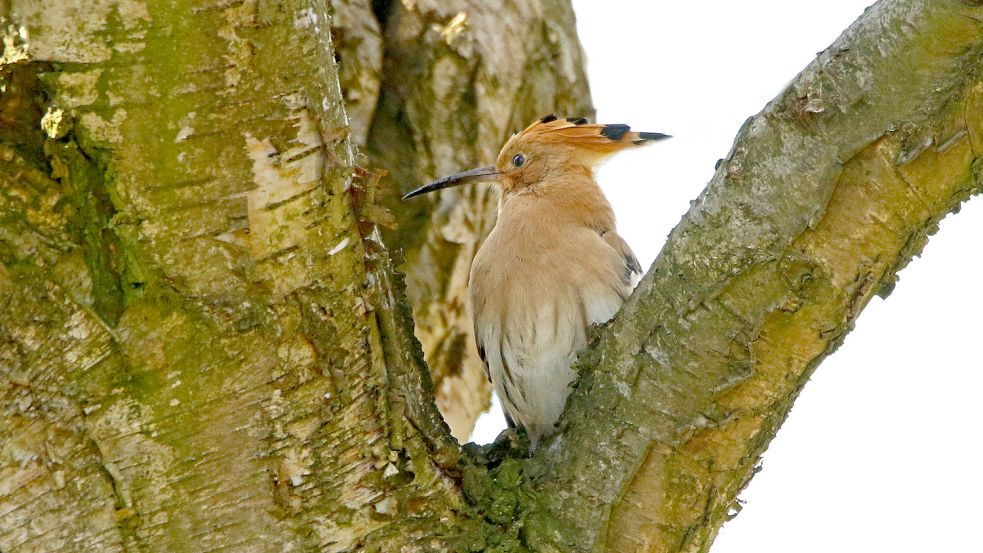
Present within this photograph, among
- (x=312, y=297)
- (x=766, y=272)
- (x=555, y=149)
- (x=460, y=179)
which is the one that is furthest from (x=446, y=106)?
(x=766, y=272)

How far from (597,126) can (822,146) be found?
228 cm

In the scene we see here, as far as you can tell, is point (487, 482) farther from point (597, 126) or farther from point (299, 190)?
point (597, 126)

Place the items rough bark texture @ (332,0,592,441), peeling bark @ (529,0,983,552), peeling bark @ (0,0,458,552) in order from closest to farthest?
peeling bark @ (0,0,458,552) → peeling bark @ (529,0,983,552) → rough bark texture @ (332,0,592,441)

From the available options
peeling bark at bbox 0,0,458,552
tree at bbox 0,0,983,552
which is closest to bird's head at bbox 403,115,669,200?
tree at bbox 0,0,983,552

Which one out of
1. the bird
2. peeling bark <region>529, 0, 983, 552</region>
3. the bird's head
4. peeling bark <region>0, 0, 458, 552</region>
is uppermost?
the bird's head

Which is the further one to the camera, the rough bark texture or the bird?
the rough bark texture

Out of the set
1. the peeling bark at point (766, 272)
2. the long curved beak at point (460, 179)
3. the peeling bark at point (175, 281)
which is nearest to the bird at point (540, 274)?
the long curved beak at point (460, 179)

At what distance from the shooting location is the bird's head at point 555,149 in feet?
13.6

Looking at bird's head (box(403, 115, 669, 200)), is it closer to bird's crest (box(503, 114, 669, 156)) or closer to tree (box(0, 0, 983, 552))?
bird's crest (box(503, 114, 669, 156))

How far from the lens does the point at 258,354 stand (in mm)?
2045

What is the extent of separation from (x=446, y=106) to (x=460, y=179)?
0.27 m

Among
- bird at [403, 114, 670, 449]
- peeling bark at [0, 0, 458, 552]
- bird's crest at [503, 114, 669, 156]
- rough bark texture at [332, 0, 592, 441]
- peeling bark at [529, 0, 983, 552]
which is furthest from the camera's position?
bird's crest at [503, 114, 669, 156]

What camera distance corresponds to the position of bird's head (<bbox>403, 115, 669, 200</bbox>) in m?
4.16

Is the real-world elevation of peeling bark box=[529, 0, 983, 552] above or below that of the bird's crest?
below
